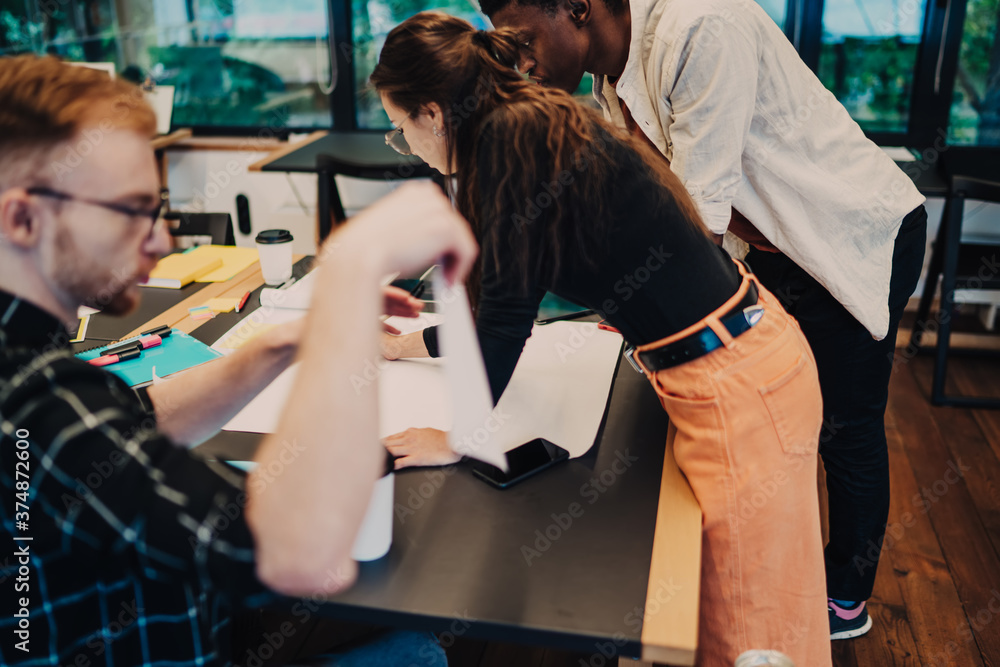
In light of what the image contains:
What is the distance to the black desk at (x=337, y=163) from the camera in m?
2.72

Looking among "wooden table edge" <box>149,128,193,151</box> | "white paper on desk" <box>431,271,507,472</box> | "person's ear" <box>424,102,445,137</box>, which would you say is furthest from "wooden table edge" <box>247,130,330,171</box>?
"white paper on desk" <box>431,271,507,472</box>

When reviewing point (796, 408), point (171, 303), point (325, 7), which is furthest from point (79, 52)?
point (796, 408)

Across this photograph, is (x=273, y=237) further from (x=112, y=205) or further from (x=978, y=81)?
(x=978, y=81)

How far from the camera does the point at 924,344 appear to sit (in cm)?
329

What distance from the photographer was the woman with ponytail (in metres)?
1.03

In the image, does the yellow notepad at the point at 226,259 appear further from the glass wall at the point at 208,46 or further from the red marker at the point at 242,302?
the glass wall at the point at 208,46

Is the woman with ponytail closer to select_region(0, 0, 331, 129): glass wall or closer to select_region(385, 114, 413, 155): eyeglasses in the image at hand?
select_region(385, 114, 413, 155): eyeglasses

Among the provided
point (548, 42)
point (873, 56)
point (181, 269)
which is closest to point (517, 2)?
point (548, 42)

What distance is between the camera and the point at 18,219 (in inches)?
25.4

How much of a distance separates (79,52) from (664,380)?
402cm

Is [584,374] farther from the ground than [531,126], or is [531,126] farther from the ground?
[531,126]

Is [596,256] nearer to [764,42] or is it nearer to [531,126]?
[531,126]

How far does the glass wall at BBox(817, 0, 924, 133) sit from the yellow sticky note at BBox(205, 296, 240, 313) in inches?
111

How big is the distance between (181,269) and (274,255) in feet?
0.86
